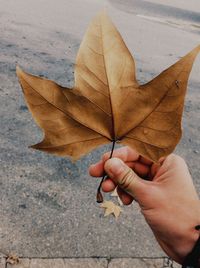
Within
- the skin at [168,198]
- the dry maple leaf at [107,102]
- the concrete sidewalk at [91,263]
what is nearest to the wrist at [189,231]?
the skin at [168,198]

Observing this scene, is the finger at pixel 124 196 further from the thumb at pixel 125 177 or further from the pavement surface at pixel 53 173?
the pavement surface at pixel 53 173

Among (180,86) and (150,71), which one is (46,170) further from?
(150,71)

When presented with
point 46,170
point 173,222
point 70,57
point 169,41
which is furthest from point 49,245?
point 169,41

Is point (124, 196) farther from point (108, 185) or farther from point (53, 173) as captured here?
point (53, 173)

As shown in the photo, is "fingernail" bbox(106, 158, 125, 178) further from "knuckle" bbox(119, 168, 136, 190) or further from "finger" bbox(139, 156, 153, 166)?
"finger" bbox(139, 156, 153, 166)

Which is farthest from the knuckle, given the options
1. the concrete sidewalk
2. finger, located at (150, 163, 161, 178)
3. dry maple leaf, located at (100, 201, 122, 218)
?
dry maple leaf, located at (100, 201, 122, 218)
